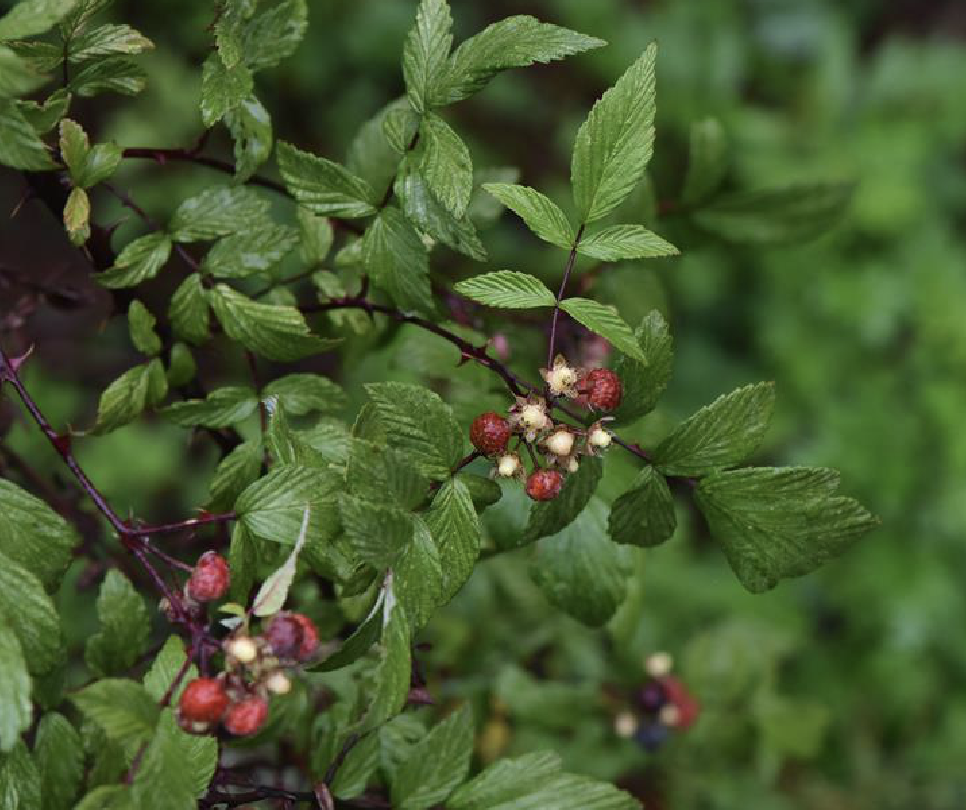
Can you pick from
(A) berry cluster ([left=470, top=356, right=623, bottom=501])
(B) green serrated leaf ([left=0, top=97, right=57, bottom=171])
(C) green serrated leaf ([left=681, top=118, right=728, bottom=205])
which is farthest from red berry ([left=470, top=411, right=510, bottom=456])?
(C) green serrated leaf ([left=681, top=118, right=728, bottom=205])

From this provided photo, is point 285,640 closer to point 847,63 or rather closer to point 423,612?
point 423,612

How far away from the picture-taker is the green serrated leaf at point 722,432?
695 mm

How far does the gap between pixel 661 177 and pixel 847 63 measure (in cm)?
51

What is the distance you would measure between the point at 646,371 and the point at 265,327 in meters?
0.27

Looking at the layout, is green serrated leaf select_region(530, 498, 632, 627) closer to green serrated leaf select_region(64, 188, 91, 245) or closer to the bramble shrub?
the bramble shrub

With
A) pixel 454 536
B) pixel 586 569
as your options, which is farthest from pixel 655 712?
pixel 454 536

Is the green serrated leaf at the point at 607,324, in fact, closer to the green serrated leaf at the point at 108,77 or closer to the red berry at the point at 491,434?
the red berry at the point at 491,434

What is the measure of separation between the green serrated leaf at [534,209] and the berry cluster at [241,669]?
0.90ft

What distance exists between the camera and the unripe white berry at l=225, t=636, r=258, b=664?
1.97ft

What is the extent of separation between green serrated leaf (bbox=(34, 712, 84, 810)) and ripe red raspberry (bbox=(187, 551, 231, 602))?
18 cm

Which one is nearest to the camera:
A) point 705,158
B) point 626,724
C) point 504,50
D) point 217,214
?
point 504,50

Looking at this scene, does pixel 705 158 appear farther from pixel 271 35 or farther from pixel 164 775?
pixel 164 775

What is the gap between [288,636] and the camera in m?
0.61

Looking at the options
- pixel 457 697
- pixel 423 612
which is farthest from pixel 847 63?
pixel 423 612
